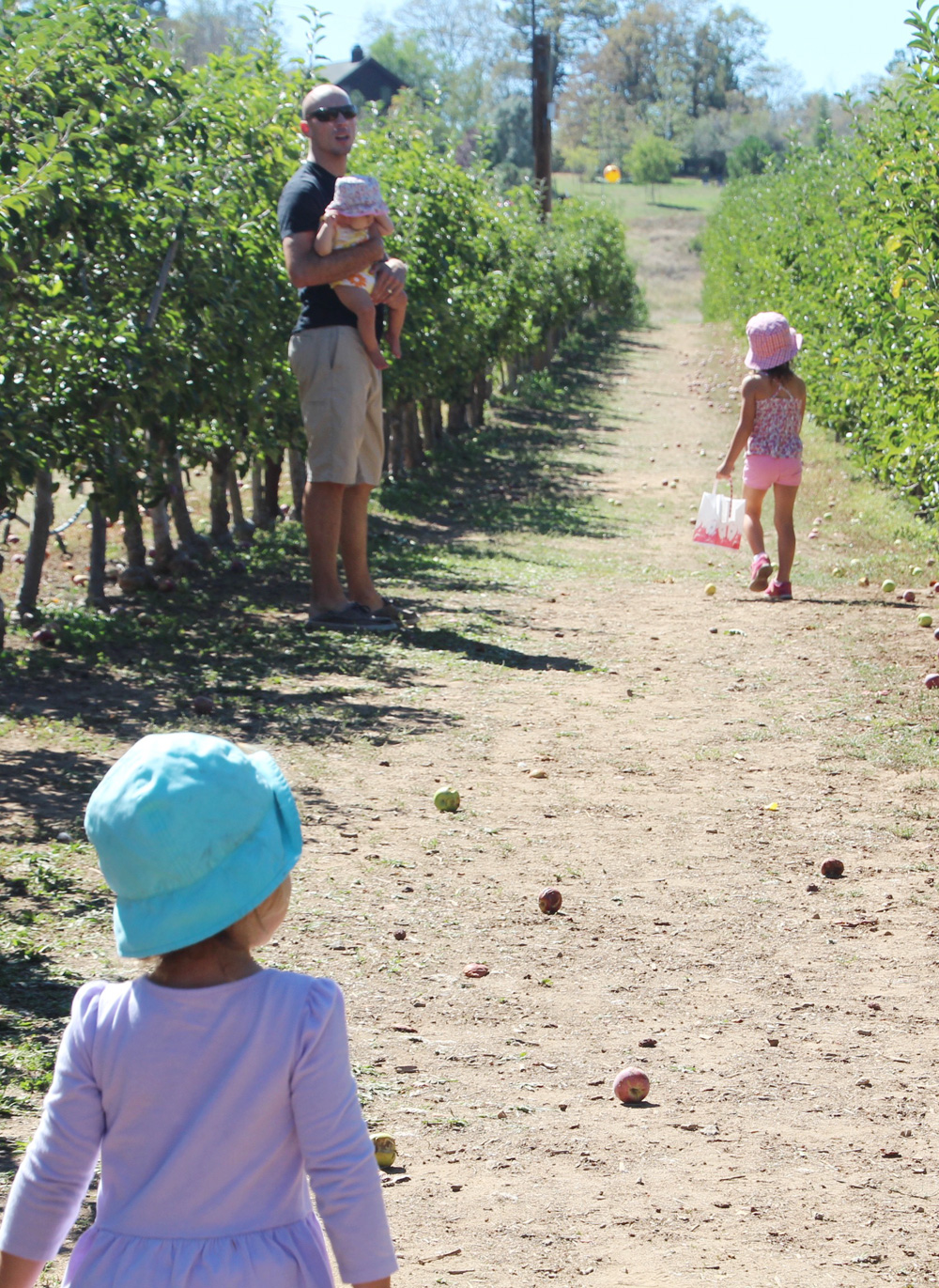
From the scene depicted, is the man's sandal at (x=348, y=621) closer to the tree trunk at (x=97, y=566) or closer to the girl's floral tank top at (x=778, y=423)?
the tree trunk at (x=97, y=566)

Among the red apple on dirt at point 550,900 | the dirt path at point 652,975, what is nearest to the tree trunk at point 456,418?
the dirt path at point 652,975

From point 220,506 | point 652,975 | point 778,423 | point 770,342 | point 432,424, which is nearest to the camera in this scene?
point 652,975

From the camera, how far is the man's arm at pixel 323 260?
7.13 metres

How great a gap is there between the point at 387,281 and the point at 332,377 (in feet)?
1.87

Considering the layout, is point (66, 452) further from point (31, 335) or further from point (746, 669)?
point (746, 669)

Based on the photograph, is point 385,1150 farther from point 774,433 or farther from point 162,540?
point 774,433

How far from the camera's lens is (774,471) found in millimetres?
8906

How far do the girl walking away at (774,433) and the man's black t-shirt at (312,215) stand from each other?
2.69 m

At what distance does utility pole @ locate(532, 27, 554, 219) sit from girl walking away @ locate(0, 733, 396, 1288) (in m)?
27.8

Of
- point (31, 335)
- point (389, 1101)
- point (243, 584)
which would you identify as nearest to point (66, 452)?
point (31, 335)

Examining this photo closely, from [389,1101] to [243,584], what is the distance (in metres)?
6.19

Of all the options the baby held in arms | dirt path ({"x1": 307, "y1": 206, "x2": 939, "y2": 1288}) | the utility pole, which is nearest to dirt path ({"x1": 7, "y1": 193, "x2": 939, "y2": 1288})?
dirt path ({"x1": 307, "y1": 206, "x2": 939, "y2": 1288})

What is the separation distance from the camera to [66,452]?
697 cm

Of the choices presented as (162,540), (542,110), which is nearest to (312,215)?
(162,540)
